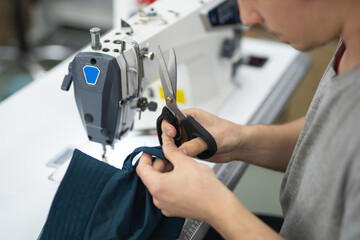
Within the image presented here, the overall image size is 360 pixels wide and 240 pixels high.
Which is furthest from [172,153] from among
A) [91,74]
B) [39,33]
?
[39,33]

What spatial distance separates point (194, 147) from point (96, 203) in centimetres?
25

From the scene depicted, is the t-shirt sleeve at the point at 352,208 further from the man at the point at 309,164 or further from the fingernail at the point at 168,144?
the fingernail at the point at 168,144

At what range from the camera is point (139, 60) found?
40.5 inches

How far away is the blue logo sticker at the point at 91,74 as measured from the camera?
95 centimetres

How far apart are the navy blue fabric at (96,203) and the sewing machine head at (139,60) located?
14cm

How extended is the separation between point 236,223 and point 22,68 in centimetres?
290

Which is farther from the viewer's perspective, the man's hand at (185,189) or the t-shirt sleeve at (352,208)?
the man's hand at (185,189)

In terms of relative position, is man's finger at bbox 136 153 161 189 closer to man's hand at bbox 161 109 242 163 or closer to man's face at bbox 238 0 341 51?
man's hand at bbox 161 109 242 163

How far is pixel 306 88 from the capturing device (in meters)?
2.61

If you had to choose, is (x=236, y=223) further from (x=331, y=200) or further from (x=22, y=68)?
(x=22, y=68)

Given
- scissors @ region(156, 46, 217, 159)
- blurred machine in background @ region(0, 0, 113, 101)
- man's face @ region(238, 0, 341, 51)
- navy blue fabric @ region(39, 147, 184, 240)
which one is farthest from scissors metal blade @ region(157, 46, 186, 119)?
blurred machine in background @ region(0, 0, 113, 101)

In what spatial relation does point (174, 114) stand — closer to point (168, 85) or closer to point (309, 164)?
point (168, 85)

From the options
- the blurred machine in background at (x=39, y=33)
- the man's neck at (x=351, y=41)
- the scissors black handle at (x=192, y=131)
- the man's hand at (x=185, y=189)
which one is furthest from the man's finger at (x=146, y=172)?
the blurred machine in background at (x=39, y=33)

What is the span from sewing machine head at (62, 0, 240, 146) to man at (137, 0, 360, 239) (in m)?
0.14
